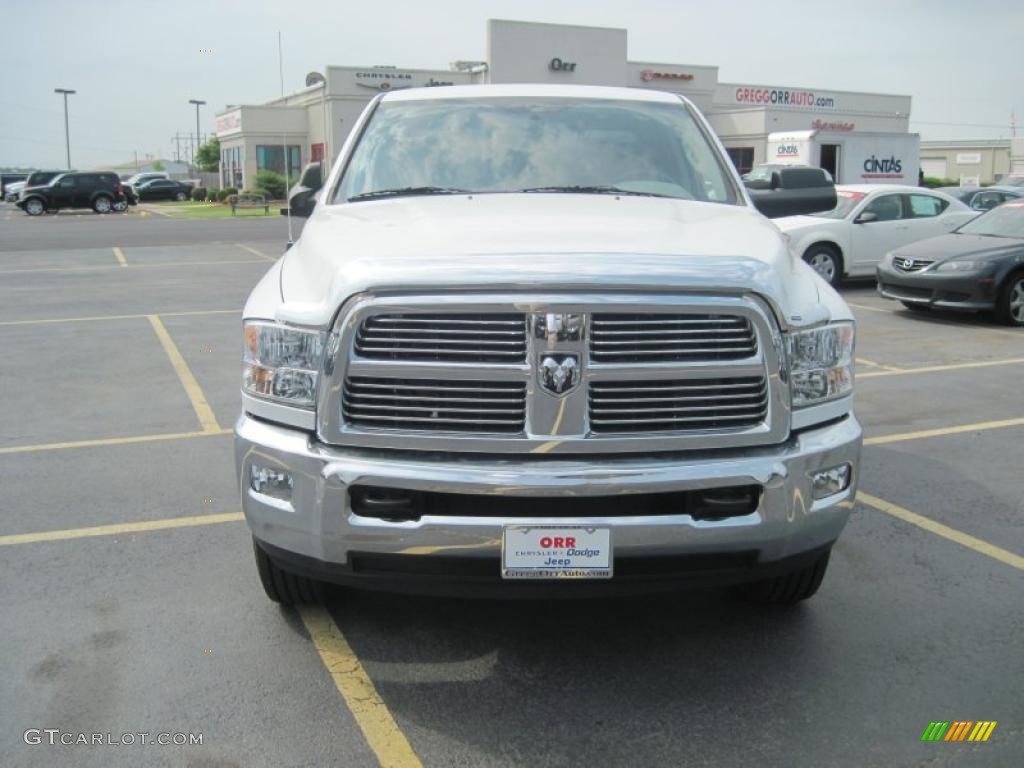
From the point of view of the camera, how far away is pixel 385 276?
10.0ft

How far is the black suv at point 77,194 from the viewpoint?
40938mm

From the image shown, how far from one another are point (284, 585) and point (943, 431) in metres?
4.93

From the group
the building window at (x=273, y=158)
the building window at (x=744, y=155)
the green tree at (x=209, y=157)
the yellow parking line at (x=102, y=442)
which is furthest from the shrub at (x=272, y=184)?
the yellow parking line at (x=102, y=442)

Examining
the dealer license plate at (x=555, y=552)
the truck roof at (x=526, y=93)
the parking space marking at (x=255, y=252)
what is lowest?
the parking space marking at (x=255, y=252)

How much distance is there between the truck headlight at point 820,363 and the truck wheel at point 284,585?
6.38 ft

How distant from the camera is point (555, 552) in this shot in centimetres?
303

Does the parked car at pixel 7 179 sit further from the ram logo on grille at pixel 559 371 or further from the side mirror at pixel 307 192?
the ram logo on grille at pixel 559 371

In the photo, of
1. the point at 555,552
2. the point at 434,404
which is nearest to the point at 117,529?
the point at 434,404

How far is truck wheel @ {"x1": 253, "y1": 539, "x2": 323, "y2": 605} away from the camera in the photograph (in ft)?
12.3

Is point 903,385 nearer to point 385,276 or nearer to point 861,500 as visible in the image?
point 861,500

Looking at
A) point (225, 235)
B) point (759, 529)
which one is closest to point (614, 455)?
point (759, 529)

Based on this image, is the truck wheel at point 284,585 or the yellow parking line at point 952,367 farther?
the yellow parking line at point 952,367

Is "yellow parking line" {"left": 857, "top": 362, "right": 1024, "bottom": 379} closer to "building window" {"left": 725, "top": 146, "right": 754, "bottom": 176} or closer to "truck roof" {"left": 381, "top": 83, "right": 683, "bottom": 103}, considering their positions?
"truck roof" {"left": 381, "top": 83, "right": 683, "bottom": 103}

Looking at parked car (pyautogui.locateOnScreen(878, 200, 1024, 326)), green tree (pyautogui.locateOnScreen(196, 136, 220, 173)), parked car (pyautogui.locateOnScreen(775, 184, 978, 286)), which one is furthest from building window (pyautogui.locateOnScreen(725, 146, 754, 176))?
green tree (pyautogui.locateOnScreen(196, 136, 220, 173))
